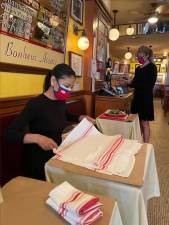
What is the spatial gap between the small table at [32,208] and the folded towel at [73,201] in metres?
0.04

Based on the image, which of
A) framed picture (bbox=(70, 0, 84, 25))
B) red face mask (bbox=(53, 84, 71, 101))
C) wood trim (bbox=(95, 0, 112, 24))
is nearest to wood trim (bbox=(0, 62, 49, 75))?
red face mask (bbox=(53, 84, 71, 101))

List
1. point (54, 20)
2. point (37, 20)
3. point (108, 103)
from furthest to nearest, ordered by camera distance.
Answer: point (108, 103), point (54, 20), point (37, 20)

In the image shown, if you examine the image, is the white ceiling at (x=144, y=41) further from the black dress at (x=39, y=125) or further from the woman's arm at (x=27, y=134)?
the woman's arm at (x=27, y=134)

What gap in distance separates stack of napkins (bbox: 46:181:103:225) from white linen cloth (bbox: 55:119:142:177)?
29cm

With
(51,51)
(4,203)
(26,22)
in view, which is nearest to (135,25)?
(51,51)

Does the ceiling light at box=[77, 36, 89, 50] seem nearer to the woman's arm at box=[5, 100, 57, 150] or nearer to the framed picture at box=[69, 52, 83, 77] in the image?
the framed picture at box=[69, 52, 83, 77]

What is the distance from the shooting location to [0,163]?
1.76 meters

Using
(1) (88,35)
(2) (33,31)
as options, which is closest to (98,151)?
(2) (33,31)

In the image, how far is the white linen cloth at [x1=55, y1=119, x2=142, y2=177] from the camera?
1.17m

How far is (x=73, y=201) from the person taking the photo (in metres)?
0.85

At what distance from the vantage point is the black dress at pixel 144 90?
3.25 metres

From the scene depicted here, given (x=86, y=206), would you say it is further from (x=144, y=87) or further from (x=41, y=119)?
(x=144, y=87)

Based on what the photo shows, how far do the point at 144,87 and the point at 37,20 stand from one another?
1.84 meters

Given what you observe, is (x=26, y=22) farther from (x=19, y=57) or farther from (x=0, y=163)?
(x=0, y=163)
